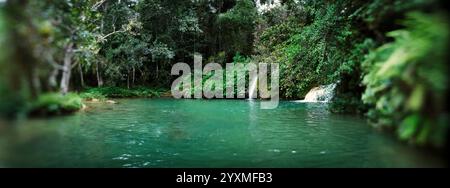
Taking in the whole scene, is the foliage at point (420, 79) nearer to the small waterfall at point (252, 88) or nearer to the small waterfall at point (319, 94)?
the small waterfall at point (319, 94)

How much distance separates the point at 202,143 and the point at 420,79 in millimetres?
4994

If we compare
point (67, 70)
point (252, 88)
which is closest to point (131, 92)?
point (252, 88)

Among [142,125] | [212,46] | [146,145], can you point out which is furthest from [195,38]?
[146,145]

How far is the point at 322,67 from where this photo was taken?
15.7 m

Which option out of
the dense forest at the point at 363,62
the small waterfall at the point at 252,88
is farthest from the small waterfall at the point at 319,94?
the dense forest at the point at 363,62

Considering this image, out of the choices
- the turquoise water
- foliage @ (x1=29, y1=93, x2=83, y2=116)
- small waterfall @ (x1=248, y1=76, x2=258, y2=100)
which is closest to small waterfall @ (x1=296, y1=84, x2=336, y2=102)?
small waterfall @ (x1=248, y1=76, x2=258, y2=100)

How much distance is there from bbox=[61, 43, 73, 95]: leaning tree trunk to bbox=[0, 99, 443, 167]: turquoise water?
15.1 inches

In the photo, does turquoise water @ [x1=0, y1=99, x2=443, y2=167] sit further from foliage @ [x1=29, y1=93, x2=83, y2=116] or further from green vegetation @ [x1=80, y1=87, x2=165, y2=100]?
green vegetation @ [x1=80, y1=87, x2=165, y2=100]

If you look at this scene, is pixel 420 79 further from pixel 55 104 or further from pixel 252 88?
pixel 252 88

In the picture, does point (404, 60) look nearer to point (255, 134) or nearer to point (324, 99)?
point (255, 134)

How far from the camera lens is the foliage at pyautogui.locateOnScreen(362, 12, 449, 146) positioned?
3594 millimetres

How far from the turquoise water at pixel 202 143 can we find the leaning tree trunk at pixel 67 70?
0.38 m

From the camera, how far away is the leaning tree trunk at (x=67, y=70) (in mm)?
5081
